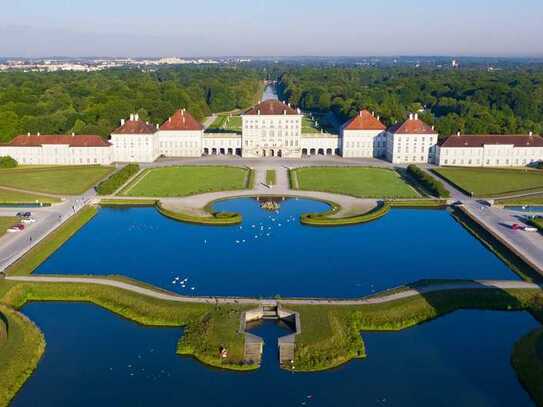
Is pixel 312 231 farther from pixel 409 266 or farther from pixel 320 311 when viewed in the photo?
pixel 320 311

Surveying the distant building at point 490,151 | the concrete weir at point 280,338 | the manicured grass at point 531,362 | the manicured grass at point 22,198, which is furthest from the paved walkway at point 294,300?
the distant building at point 490,151

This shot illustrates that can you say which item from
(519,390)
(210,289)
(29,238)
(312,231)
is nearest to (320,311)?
(210,289)

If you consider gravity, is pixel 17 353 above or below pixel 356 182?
below

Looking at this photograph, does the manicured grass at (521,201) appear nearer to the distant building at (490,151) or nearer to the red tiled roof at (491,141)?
the distant building at (490,151)

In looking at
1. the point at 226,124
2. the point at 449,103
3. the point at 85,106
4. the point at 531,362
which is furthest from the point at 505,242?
the point at 449,103

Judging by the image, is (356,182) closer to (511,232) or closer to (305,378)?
(511,232)

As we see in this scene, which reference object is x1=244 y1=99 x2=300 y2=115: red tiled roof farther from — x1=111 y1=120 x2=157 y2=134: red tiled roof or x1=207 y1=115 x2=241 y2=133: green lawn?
x1=207 y1=115 x2=241 y2=133: green lawn
